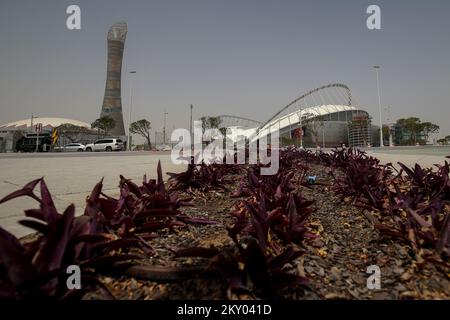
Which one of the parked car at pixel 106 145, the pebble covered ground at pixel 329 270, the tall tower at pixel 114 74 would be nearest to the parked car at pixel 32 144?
the parked car at pixel 106 145

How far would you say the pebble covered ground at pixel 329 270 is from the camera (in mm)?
1337

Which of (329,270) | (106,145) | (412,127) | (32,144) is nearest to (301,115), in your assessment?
(412,127)

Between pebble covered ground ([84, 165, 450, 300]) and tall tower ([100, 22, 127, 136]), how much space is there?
→ 3935 inches

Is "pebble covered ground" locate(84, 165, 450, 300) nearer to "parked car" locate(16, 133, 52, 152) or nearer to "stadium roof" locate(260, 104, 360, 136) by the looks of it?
"parked car" locate(16, 133, 52, 152)

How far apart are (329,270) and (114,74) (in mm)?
104386

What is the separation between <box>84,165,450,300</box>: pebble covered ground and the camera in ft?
4.39

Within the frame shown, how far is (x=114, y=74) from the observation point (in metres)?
94.9

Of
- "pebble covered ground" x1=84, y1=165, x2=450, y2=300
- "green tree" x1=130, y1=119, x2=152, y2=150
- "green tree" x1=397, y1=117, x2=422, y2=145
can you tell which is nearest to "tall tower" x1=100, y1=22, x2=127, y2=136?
"green tree" x1=130, y1=119, x2=152, y2=150

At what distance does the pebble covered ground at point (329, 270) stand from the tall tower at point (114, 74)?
99.9 meters

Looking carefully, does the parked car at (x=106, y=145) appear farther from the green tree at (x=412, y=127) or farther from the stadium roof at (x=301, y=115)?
the green tree at (x=412, y=127)

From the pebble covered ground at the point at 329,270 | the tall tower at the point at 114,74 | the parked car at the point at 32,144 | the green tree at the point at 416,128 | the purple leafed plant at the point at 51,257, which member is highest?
the tall tower at the point at 114,74

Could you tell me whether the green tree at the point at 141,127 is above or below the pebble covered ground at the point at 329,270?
above

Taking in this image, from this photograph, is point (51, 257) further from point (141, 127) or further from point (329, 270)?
point (141, 127)

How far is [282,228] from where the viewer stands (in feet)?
6.32
